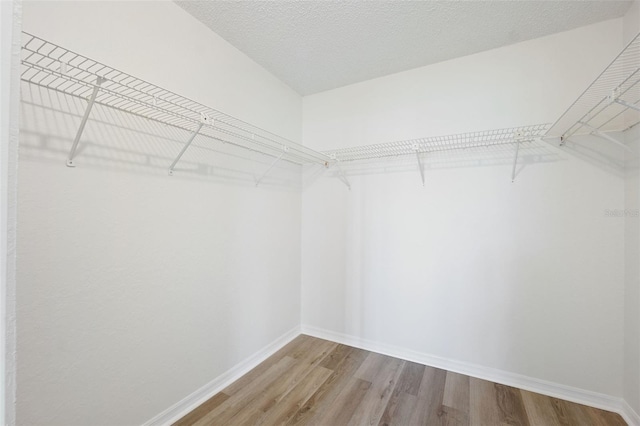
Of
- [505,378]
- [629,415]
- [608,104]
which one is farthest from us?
[505,378]

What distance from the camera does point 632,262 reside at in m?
1.53

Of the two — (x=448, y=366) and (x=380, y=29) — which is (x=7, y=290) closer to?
(x=380, y=29)

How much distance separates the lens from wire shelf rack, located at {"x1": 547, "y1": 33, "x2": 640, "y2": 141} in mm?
1253

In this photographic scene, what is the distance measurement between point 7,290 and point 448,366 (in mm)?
2474

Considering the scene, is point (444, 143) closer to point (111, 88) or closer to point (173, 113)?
point (173, 113)

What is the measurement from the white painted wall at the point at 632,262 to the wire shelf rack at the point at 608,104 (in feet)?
0.33

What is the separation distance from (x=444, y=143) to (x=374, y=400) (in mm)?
1959

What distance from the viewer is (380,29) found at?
5.73 feet

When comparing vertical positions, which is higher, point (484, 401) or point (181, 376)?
point (181, 376)

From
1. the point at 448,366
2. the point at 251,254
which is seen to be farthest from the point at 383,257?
the point at 251,254

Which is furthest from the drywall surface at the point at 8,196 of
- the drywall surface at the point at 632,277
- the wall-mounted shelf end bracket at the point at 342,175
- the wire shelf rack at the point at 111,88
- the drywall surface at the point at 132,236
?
the drywall surface at the point at 632,277

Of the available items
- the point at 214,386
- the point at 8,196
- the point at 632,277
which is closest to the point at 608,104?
the point at 632,277

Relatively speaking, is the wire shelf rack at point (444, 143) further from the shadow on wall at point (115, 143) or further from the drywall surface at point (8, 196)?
the drywall surface at point (8, 196)

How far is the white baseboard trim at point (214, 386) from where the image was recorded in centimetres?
150
